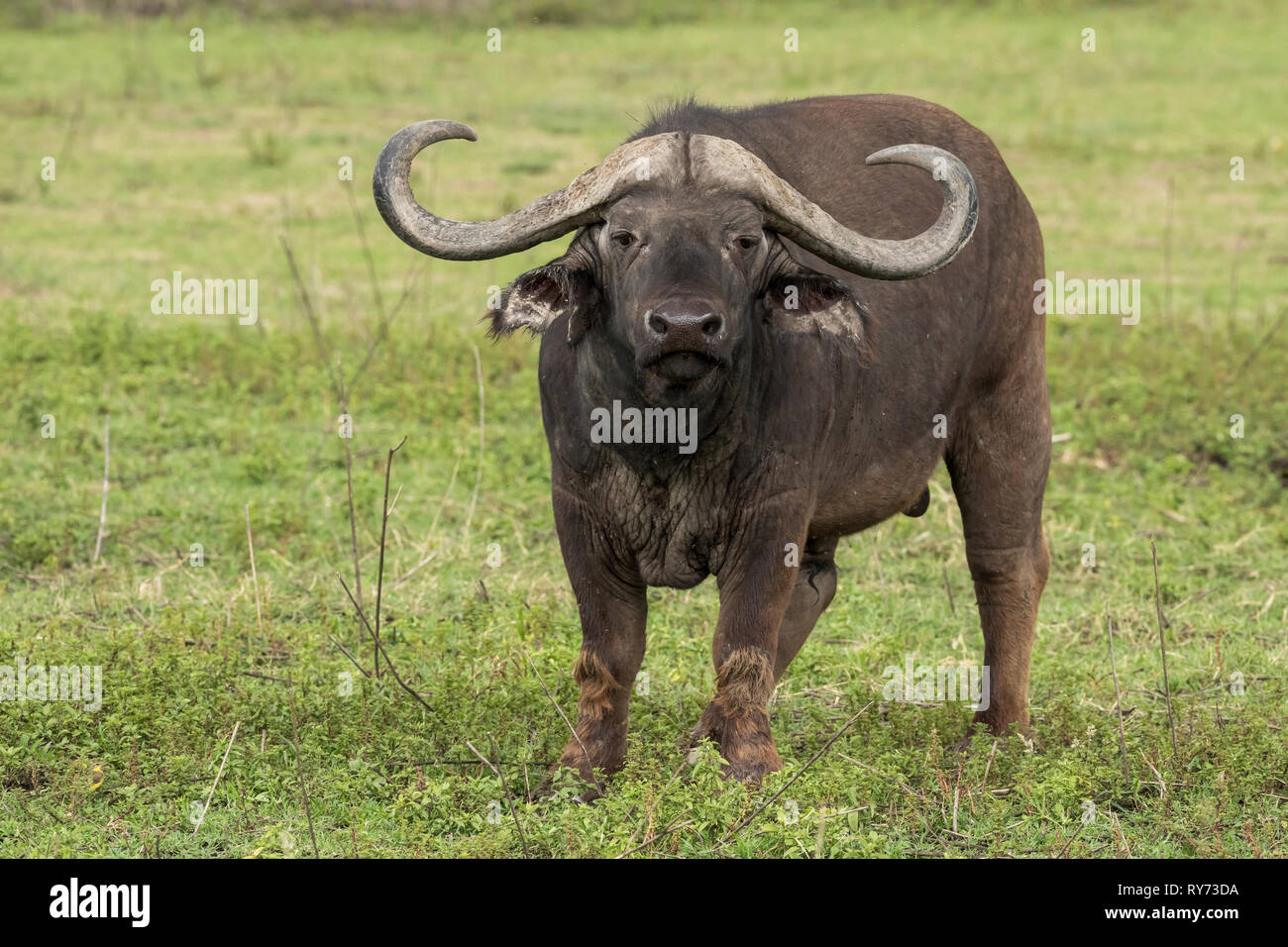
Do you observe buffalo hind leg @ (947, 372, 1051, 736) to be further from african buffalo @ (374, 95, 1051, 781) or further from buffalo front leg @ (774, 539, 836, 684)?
buffalo front leg @ (774, 539, 836, 684)

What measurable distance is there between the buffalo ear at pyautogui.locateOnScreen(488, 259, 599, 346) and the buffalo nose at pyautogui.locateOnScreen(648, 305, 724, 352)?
1.78 ft

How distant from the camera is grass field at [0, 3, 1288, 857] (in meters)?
5.20

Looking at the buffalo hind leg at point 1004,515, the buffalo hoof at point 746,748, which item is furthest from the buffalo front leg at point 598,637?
the buffalo hind leg at point 1004,515

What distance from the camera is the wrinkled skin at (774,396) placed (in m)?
4.89

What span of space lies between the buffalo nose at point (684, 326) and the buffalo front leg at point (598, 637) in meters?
0.92

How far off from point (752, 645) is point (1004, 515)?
1.54m

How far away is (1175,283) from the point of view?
12633mm

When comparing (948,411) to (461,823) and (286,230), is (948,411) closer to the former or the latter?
(461,823)

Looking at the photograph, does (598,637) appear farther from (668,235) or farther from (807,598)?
(668,235)

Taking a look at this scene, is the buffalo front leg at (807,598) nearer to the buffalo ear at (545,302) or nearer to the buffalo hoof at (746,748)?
the buffalo hoof at (746,748)

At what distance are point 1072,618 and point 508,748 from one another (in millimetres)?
2749

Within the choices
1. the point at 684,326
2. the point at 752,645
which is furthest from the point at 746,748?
the point at 684,326

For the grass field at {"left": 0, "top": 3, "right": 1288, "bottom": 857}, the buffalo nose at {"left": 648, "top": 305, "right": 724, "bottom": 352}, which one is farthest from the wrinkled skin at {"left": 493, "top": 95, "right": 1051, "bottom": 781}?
the grass field at {"left": 0, "top": 3, "right": 1288, "bottom": 857}
